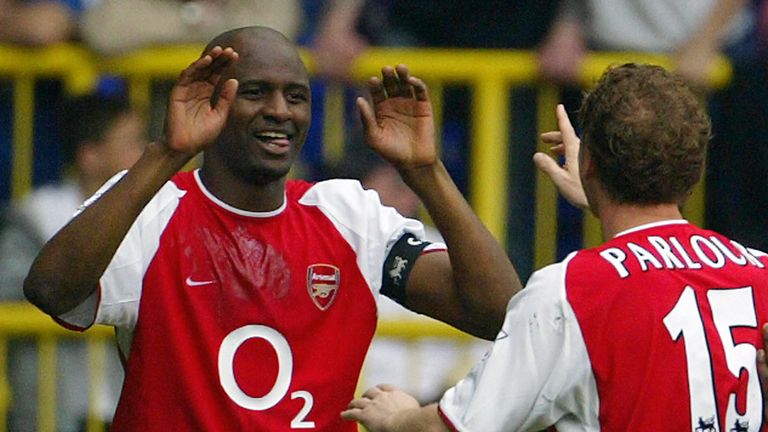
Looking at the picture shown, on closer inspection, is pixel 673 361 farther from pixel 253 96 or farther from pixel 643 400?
pixel 253 96

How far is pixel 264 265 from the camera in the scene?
5508 millimetres

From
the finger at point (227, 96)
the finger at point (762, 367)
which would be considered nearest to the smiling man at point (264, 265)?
the finger at point (227, 96)

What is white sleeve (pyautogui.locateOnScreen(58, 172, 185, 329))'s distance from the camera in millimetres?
5293

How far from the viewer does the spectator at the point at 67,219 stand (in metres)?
7.60

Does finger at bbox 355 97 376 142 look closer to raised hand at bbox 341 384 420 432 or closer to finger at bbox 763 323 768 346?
raised hand at bbox 341 384 420 432

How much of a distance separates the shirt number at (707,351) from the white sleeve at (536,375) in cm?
24

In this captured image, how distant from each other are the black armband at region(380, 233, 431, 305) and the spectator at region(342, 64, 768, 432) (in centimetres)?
92

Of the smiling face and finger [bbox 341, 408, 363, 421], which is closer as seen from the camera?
finger [bbox 341, 408, 363, 421]

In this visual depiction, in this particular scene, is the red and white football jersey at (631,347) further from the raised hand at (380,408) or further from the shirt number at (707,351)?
the raised hand at (380,408)

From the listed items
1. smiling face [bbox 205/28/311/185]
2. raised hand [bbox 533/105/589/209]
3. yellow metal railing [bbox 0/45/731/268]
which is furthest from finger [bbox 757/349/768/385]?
yellow metal railing [bbox 0/45/731/268]

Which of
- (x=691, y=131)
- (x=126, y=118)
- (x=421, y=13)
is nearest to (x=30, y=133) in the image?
(x=126, y=118)

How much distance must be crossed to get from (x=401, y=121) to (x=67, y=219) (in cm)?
250

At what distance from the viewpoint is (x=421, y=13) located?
27.8ft

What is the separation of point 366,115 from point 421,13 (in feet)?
10.3
